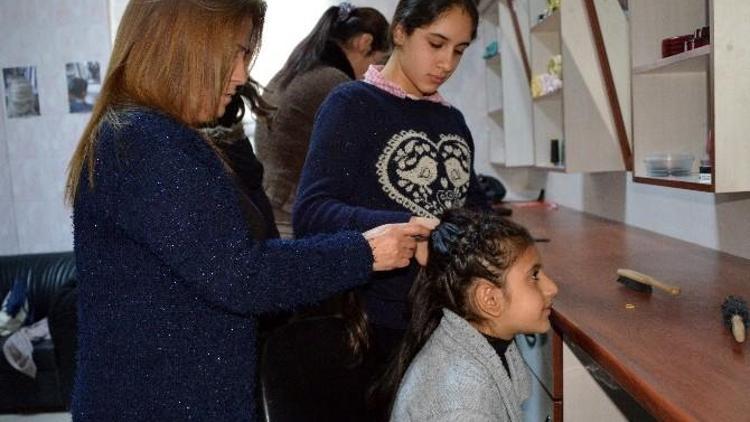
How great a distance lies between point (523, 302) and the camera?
1247 millimetres

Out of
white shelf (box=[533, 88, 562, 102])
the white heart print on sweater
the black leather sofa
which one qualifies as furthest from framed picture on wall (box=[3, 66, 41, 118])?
the white heart print on sweater

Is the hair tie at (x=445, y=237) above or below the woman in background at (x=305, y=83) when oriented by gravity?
below

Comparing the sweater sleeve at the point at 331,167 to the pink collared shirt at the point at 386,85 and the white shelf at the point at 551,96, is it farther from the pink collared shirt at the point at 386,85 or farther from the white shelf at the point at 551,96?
the white shelf at the point at 551,96

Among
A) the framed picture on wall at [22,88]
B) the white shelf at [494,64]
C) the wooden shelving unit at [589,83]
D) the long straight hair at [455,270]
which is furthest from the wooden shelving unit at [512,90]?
the framed picture on wall at [22,88]

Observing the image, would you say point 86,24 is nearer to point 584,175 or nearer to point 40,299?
point 40,299

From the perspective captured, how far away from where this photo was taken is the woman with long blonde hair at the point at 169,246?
93 cm

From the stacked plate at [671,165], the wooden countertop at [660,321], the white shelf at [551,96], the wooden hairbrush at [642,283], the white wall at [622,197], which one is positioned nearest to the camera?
the wooden countertop at [660,321]

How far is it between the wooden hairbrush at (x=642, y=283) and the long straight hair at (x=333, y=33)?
0.99m

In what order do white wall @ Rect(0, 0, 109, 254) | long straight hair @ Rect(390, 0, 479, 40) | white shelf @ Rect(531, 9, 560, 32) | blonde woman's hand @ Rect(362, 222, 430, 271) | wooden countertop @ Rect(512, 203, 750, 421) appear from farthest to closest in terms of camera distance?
1. white wall @ Rect(0, 0, 109, 254)
2. white shelf @ Rect(531, 9, 560, 32)
3. long straight hair @ Rect(390, 0, 479, 40)
4. blonde woman's hand @ Rect(362, 222, 430, 271)
5. wooden countertop @ Rect(512, 203, 750, 421)

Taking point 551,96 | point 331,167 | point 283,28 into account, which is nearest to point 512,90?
point 551,96

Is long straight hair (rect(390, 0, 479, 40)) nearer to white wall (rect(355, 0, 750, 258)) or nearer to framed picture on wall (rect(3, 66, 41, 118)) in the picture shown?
white wall (rect(355, 0, 750, 258))

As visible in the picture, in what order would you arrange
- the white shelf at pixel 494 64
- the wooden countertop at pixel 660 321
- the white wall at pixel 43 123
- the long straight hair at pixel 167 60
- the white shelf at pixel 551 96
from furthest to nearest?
the white wall at pixel 43 123
the white shelf at pixel 494 64
the white shelf at pixel 551 96
the long straight hair at pixel 167 60
the wooden countertop at pixel 660 321

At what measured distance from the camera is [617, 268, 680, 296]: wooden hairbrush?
1344mm

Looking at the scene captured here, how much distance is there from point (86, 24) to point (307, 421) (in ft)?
13.2
